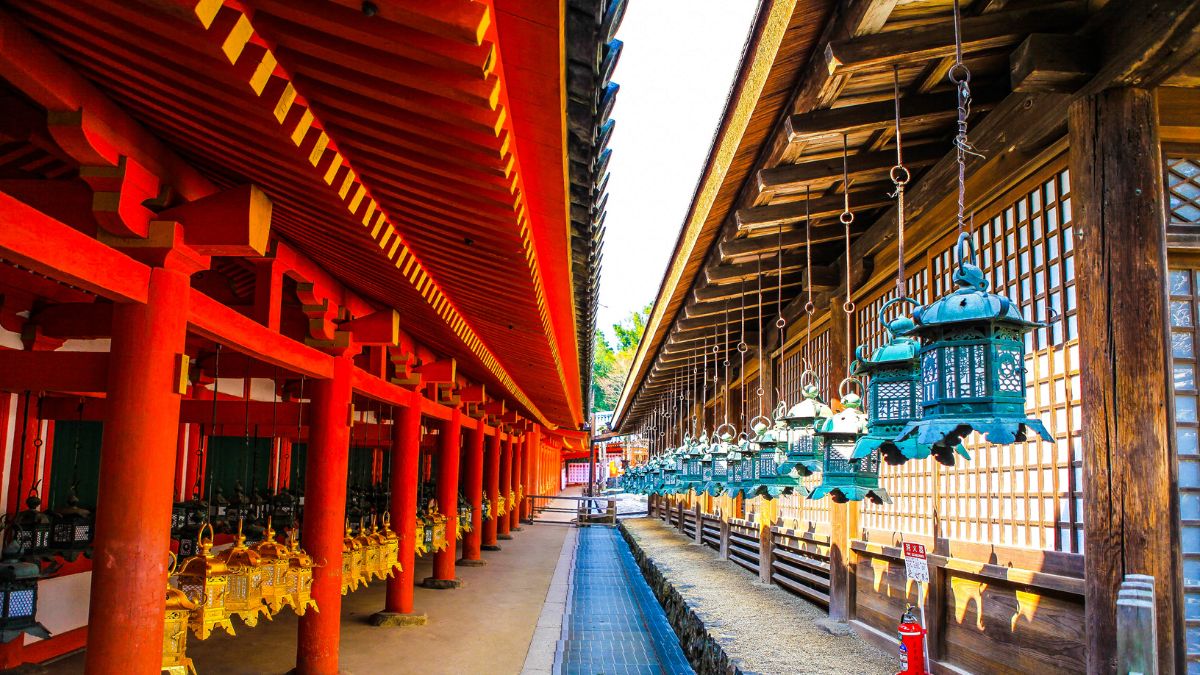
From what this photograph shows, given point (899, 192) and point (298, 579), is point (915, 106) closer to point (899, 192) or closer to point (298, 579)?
point (899, 192)

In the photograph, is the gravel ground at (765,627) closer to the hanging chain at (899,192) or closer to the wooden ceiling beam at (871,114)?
the hanging chain at (899,192)

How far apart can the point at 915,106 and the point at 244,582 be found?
18.7 feet

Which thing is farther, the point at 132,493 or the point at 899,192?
the point at 132,493

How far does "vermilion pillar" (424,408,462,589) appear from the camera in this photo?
13.3m

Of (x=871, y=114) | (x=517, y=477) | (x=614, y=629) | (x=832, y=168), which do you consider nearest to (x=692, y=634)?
(x=614, y=629)

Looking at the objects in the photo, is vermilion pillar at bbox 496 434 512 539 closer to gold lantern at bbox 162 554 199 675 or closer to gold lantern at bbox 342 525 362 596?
gold lantern at bbox 342 525 362 596

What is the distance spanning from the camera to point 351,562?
27.1 ft

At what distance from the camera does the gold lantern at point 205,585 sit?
18.5 feet

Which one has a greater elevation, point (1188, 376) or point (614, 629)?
point (1188, 376)

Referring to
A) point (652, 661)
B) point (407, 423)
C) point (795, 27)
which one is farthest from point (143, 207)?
point (652, 661)

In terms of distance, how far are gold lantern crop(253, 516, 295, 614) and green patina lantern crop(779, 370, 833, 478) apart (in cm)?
400

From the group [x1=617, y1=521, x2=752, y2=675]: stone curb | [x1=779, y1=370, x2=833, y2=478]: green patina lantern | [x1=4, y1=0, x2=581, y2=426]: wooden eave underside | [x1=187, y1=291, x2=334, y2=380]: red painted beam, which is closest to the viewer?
[x1=4, y1=0, x2=581, y2=426]: wooden eave underside

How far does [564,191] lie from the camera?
457 cm

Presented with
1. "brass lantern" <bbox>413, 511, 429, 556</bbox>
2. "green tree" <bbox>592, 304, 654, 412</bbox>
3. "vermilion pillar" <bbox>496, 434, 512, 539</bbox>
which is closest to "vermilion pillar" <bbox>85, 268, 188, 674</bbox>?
"brass lantern" <bbox>413, 511, 429, 556</bbox>
